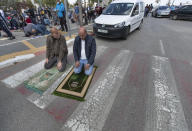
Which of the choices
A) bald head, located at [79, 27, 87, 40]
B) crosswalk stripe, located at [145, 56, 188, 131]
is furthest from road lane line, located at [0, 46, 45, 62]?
crosswalk stripe, located at [145, 56, 188, 131]

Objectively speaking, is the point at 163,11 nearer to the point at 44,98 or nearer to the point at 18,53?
the point at 18,53

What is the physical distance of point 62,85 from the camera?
2.60 m

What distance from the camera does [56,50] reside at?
331 centimetres

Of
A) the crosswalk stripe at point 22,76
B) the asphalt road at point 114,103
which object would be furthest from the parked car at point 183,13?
the crosswalk stripe at point 22,76

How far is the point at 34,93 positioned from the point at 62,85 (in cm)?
68

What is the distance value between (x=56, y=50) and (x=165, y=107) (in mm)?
3403

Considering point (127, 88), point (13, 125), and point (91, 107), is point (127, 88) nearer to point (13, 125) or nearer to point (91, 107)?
point (91, 107)

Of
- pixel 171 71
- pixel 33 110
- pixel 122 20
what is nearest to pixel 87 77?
pixel 33 110

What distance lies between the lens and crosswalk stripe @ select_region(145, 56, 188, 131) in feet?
5.54

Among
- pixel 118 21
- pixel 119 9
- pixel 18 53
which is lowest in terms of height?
pixel 18 53

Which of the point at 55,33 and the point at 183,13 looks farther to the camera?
the point at 183,13

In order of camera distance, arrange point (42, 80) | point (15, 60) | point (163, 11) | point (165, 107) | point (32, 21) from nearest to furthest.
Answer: point (165, 107) → point (42, 80) → point (15, 60) → point (32, 21) → point (163, 11)

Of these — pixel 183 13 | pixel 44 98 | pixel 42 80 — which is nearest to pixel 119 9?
pixel 42 80

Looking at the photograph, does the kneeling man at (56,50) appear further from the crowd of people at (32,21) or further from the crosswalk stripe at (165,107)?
the crowd of people at (32,21)
